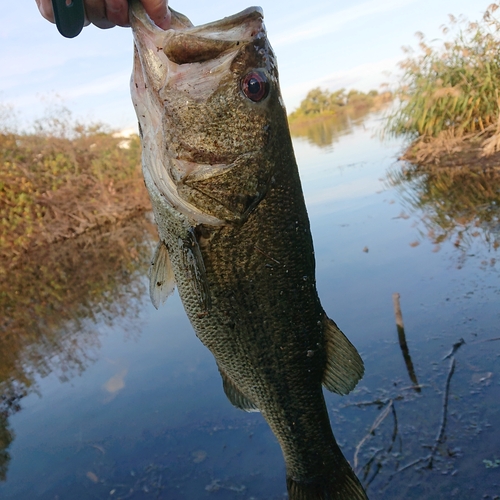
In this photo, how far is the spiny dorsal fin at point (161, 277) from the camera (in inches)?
76.2

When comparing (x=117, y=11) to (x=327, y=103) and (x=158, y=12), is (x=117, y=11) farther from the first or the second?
(x=327, y=103)

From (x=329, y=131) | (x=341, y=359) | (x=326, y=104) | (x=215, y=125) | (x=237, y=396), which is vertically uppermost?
(x=326, y=104)

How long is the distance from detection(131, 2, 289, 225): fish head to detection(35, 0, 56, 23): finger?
319 mm

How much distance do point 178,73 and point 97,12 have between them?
1.12ft

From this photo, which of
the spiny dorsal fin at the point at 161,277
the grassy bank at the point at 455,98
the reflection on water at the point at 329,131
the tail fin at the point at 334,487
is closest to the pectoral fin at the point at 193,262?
the spiny dorsal fin at the point at 161,277

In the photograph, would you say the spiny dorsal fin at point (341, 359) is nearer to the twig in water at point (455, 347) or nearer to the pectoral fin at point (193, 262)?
the pectoral fin at point (193, 262)

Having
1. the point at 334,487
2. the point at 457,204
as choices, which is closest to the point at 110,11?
the point at 334,487

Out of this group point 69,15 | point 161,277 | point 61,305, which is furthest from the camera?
point 61,305

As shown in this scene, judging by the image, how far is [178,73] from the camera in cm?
172

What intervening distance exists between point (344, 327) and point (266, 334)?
4439mm

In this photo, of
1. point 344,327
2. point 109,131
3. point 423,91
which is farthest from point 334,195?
point 109,131

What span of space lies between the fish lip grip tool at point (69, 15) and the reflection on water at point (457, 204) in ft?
22.4

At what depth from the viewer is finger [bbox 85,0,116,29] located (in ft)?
5.16

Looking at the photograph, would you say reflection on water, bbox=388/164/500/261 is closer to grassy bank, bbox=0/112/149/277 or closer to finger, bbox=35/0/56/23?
finger, bbox=35/0/56/23
